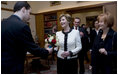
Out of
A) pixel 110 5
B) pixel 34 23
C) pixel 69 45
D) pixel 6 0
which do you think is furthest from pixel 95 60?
pixel 34 23

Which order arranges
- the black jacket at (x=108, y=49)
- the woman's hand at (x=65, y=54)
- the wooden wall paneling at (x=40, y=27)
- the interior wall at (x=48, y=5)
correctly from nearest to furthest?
the black jacket at (x=108, y=49)
the woman's hand at (x=65, y=54)
the interior wall at (x=48, y=5)
the wooden wall paneling at (x=40, y=27)

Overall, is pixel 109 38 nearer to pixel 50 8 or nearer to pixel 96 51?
pixel 96 51

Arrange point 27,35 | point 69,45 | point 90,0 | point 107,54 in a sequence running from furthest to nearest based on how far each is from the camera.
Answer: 1. point 90,0
2. point 69,45
3. point 107,54
4. point 27,35

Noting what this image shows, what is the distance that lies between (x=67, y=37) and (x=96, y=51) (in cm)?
49

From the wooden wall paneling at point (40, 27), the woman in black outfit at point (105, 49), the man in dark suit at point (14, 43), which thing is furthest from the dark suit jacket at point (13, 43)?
the wooden wall paneling at point (40, 27)

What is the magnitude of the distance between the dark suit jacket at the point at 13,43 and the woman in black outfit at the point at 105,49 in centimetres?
84

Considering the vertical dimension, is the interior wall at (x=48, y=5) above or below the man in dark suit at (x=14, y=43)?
above

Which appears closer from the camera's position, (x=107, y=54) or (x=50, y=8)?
(x=107, y=54)

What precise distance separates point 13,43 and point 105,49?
3.43 feet

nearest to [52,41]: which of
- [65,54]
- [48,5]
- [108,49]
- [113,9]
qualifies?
Answer: [65,54]

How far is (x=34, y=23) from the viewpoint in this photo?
23.7 ft

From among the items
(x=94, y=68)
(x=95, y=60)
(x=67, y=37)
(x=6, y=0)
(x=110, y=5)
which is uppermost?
(x=6, y=0)

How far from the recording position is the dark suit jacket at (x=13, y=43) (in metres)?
1.32

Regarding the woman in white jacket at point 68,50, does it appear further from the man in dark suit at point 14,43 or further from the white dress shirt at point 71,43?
the man in dark suit at point 14,43
